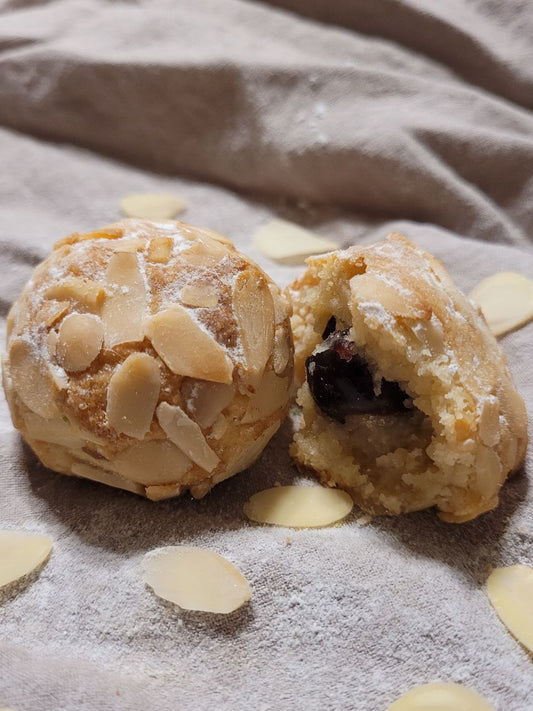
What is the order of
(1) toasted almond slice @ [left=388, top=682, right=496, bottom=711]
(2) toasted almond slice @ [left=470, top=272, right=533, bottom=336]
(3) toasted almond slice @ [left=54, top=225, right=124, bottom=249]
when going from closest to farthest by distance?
(1) toasted almond slice @ [left=388, top=682, right=496, bottom=711] < (3) toasted almond slice @ [left=54, top=225, right=124, bottom=249] < (2) toasted almond slice @ [left=470, top=272, right=533, bottom=336]

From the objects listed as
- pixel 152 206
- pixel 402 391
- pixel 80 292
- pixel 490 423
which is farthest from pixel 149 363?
pixel 152 206

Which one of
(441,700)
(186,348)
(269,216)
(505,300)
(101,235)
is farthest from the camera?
(269,216)

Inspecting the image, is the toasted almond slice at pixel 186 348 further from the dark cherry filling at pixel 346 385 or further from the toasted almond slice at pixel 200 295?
the dark cherry filling at pixel 346 385

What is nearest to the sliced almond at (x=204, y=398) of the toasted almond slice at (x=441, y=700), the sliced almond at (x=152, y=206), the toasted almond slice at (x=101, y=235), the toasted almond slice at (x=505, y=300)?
the toasted almond slice at (x=101, y=235)

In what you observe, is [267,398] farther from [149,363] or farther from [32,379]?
[32,379]

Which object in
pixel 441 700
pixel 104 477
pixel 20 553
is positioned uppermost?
pixel 441 700

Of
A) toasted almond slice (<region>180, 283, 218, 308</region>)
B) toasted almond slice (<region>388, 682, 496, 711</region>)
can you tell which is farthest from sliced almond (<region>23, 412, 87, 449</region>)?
toasted almond slice (<region>388, 682, 496, 711</region>)

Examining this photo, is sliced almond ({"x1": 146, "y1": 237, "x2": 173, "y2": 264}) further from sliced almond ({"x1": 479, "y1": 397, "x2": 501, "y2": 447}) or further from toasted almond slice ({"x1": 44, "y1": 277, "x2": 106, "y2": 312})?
sliced almond ({"x1": 479, "y1": 397, "x2": 501, "y2": 447})
